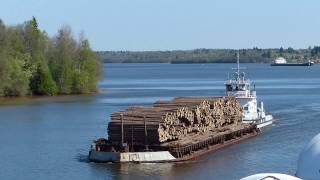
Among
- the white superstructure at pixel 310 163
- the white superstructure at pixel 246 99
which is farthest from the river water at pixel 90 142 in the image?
the white superstructure at pixel 310 163

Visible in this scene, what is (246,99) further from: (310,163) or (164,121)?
(310,163)

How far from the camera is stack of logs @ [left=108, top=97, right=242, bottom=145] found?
4509 cm

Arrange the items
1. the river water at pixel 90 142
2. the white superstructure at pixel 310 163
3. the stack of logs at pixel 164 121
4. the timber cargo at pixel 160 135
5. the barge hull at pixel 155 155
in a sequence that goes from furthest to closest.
→ the stack of logs at pixel 164 121, the timber cargo at pixel 160 135, the barge hull at pixel 155 155, the river water at pixel 90 142, the white superstructure at pixel 310 163

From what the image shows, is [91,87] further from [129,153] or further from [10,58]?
[129,153]

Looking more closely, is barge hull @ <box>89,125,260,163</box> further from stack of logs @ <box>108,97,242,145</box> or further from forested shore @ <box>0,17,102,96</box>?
forested shore @ <box>0,17,102,96</box>

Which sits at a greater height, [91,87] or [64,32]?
[64,32]

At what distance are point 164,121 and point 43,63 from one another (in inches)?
2700

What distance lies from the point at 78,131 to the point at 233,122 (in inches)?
478

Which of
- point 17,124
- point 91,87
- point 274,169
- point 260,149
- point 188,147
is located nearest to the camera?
point 274,169

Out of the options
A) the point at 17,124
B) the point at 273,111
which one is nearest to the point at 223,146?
the point at 17,124

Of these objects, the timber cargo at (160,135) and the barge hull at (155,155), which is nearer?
the barge hull at (155,155)

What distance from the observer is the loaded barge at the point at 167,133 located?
4466 cm

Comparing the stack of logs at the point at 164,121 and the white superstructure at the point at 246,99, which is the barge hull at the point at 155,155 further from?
the white superstructure at the point at 246,99

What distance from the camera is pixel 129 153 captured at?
43938mm
